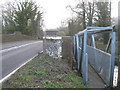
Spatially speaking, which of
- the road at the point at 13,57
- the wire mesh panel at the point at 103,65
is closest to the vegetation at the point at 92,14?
the road at the point at 13,57

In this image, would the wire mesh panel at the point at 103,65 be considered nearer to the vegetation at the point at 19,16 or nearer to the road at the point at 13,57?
the road at the point at 13,57

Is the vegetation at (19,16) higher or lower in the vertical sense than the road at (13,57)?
higher

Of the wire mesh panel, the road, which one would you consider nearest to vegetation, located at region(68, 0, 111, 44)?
the road

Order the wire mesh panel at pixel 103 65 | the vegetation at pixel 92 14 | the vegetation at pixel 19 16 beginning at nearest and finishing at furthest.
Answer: the wire mesh panel at pixel 103 65, the vegetation at pixel 92 14, the vegetation at pixel 19 16

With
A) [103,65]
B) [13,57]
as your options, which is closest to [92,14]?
[13,57]

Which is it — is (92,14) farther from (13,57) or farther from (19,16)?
(13,57)

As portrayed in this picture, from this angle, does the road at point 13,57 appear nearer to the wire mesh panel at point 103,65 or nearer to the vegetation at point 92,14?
the wire mesh panel at point 103,65

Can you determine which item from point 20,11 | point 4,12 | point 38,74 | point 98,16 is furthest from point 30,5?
point 38,74

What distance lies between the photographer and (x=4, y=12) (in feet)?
134

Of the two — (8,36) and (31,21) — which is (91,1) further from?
(31,21)

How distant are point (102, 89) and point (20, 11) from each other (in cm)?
3327

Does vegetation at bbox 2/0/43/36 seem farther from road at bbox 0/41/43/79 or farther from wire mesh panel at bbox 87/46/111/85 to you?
wire mesh panel at bbox 87/46/111/85

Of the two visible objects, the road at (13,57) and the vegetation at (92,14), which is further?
the vegetation at (92,14)

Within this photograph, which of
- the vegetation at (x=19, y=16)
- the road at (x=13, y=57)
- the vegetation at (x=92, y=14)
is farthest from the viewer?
the vegetation at (x=19, y=16)
